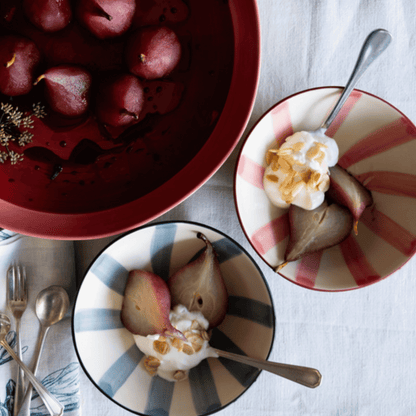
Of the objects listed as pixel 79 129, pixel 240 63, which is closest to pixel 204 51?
pixel 240 63

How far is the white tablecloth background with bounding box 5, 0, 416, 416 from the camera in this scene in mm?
521

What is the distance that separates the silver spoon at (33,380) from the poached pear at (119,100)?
0.30 metres

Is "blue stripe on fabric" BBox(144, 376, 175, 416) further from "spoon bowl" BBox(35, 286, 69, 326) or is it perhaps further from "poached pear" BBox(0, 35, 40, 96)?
"poached pear" BBox(0, 35, 40, 96)

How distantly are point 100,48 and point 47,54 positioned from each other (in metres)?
0.05

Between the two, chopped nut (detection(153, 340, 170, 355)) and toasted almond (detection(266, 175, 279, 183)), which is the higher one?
toasted almond (detection(266, 175, 279, 183))

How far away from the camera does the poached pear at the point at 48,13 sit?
0.37 meters

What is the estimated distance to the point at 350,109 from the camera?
0.50 metres

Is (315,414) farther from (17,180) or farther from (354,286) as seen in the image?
(17,180)

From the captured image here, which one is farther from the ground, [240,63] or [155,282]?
[240,63]

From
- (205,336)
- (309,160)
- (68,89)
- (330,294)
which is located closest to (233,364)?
(205,336)

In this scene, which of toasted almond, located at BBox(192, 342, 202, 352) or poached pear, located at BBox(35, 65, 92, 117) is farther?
toasted almond, located at BBox(192, 342, 202, 352)

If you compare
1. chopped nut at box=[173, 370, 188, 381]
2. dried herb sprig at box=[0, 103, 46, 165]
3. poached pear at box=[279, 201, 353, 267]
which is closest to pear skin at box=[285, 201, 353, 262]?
poached pear at box=[279, 201, 353, 267]

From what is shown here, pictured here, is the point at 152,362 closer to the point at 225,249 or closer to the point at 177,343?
the point at 177,343

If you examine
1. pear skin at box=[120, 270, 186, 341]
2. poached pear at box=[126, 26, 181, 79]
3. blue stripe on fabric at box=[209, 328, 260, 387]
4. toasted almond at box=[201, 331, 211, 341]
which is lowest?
blue stripe on fabric at box=[209, 328, 260, 387]
